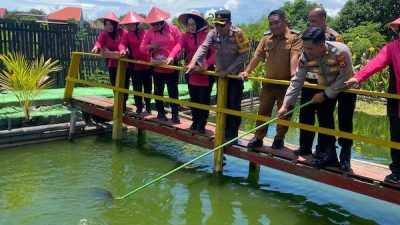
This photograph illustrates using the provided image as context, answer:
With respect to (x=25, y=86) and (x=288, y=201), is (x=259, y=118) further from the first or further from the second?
(x=25, y=86)

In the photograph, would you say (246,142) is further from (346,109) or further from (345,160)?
(346,109)

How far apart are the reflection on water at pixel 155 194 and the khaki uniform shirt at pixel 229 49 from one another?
1.51 m

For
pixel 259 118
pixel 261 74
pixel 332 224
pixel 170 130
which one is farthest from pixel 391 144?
pixel 261 74

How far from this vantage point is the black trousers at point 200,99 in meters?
6.07

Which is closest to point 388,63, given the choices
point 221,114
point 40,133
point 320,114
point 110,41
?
point 320,114

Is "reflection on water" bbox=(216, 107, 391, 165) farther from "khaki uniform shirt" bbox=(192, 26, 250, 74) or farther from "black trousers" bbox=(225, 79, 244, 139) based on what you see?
"khaki uniform shirt" bbox=(192, 26, 250, 74)

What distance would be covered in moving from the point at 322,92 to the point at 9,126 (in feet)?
16.6

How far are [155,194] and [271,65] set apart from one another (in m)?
2.02

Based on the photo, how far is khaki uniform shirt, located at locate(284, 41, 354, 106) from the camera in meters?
4.16

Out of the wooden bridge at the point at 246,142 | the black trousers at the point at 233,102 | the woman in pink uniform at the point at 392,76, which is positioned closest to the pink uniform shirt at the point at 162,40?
the wooden bridge at the point at 246,142

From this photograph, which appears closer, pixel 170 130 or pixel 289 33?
pixel 289 33

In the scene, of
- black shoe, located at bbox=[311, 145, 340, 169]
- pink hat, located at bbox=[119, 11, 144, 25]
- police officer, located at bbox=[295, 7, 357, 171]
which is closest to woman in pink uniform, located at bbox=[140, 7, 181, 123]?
pink hat, located at bbox=[119, 11, 144, 25]

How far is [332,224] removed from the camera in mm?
4707

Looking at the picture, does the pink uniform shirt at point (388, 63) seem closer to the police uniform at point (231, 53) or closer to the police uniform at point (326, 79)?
the police uniform at point (326, 79)
